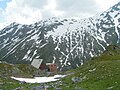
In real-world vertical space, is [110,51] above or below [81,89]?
above

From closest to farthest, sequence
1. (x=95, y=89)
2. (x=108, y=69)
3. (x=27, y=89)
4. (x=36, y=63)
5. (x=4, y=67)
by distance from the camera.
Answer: (x=95, y=89), (x=27, y=89), (x=108, y=69), (x=4, y=67), (x=36, y=63)

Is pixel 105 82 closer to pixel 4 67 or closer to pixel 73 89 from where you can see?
pixel 73 89

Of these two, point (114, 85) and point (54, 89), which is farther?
point (54, 89)

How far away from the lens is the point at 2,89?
50062 mm

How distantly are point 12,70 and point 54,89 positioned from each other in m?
62.7

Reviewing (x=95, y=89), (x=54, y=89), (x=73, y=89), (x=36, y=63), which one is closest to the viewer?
(x=95, y=89)

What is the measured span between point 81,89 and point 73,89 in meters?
1.84

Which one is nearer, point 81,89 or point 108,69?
point 81,89

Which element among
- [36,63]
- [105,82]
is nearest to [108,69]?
[105,82]

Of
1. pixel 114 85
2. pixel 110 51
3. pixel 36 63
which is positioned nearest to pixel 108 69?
pixel 114 85

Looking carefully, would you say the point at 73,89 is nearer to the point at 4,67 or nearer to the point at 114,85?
the point at 114,85

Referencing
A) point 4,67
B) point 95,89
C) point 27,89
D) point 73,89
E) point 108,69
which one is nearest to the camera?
point 95,89

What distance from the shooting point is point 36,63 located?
634 feet

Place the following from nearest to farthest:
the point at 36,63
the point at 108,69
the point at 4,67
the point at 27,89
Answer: the point at 27,89, the point at 108,69, the point at 4,67, the point at 36,63
